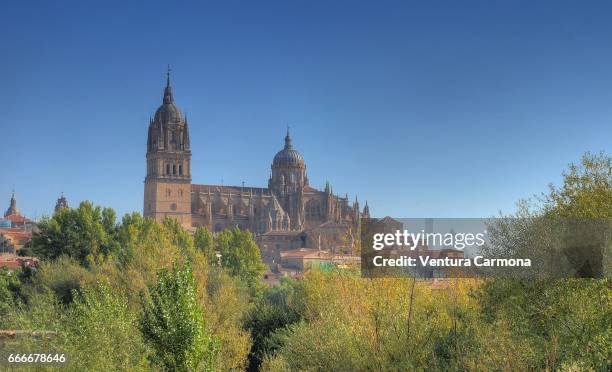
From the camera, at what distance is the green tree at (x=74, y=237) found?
46.2 m

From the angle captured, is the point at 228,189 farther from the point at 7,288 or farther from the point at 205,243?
the point at 7,288

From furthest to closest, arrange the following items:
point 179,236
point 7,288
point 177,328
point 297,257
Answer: point 297,257, point 179,236, point 7,288, point 177,328

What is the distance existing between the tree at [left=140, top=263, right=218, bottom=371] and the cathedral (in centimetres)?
7560

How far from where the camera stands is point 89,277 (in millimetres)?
35750

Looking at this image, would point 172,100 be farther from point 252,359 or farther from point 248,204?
point 252,359

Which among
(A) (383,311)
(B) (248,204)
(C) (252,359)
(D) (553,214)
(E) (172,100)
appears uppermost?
(E) (172,100)

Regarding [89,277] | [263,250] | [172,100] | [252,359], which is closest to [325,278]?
[252,359]

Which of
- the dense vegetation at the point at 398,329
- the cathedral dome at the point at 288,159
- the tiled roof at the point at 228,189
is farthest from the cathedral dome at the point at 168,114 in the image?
the dense vegetation at the point at 398,329

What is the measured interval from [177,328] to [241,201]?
309 ft

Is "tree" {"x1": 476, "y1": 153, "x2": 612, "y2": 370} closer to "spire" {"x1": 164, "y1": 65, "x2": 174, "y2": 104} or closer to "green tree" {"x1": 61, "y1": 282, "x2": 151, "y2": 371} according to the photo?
"green tree" {"x1": 61, "y1": 282, "x2": 151, "y2": 371}

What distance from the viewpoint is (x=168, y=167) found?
328 feet

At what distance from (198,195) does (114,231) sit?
54724 millimetres

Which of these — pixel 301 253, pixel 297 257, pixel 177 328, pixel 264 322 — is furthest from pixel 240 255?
pixel 177 328

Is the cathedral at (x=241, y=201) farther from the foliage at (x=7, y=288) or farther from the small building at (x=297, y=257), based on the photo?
the foliage at (x=7, y=288)
